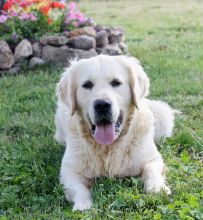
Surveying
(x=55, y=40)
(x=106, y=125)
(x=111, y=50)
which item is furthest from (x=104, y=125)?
(x=111, y=50)

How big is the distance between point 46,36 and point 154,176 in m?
5.34

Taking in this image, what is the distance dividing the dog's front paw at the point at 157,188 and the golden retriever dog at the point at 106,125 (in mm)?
43

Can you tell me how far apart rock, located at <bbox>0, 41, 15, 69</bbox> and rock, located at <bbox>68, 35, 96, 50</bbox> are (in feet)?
3.47

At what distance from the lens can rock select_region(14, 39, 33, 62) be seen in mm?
8633

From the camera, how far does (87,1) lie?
77.0ft

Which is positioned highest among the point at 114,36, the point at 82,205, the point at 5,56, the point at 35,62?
the point at 82,205

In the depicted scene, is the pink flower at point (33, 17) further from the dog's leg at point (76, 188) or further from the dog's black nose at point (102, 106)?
the dog's black nose at point (102, 106)

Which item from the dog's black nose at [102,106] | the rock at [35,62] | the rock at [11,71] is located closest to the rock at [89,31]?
the rock at [35,62]

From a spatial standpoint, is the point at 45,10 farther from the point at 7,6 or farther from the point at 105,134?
the point at 105,134

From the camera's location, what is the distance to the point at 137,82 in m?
4.39

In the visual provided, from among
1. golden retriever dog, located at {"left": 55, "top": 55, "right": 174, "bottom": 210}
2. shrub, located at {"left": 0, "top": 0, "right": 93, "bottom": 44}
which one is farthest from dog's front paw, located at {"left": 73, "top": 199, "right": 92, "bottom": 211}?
shrub, located at {"left": 0, "top": 0, "right": 93, "bottom": 44}

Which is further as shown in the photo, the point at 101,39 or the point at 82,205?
the point at 101,39

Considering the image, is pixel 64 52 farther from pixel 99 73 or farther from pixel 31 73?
pixel 99 73

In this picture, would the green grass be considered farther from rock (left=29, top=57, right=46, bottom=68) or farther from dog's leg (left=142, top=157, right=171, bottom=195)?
rock (left=29, top=57, right=46, bottom=68)
